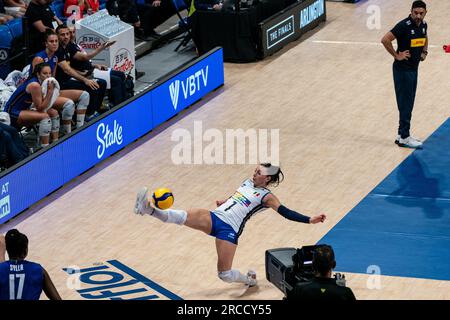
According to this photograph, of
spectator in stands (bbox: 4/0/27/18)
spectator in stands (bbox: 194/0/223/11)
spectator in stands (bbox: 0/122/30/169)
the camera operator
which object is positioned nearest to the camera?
the camera operator

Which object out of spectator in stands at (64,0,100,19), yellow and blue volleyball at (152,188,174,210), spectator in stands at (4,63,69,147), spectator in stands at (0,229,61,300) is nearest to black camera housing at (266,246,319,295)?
yellow and blue volleyball at (152,188,174,210)

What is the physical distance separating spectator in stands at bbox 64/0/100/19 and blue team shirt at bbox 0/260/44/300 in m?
11.3

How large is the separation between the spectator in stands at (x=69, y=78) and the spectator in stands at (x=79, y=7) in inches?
114

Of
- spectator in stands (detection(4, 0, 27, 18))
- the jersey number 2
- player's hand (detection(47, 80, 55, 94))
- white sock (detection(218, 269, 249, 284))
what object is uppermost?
the jersey number 2

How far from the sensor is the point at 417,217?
16094 millimetres

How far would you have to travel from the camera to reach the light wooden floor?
1474cm

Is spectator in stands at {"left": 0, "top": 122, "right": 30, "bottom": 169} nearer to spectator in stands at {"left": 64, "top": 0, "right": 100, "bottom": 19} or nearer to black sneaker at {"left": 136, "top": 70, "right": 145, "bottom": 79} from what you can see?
spectator in stands at {"left": 64, "top": 0, "right": 100, "bottom": 19}

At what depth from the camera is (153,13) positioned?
2441 centimetres

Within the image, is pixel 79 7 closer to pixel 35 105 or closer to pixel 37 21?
pixel 37 21

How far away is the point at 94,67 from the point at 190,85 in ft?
6.46

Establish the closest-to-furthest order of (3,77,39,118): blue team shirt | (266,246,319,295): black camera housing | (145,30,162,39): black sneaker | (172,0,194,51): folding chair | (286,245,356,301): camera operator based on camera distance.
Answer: (286,245,356,301): camera operator → (266,246,319,295): black camera housing → (3,77,39,118): blue team shirt → (172,0,194,51): folding chair → (145,30,162,39): black sneaker

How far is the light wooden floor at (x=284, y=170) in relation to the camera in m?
14.7

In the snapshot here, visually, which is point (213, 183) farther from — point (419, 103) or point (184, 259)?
point (419, 103)
